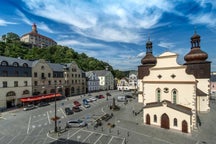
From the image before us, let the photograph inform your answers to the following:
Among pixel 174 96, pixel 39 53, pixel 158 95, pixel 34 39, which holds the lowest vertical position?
pixel 158 95

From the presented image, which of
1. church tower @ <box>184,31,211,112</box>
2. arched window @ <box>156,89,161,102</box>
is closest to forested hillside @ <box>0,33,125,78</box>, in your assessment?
arched window @ <box>156,89,161,102</box>

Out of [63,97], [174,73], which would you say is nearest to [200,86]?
[174,73]

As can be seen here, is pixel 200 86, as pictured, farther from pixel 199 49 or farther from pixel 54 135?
pixel 54 135

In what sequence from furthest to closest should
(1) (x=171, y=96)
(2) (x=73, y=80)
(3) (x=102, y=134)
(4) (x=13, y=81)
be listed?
(2) (x=73, y=80), (4) (x=13, y=81), (1) (x=171, y=96), (3) (x=102, y=134)

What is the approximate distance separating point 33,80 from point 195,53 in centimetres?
5025

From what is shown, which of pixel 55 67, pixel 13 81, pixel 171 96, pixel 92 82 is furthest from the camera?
pixel 92 82

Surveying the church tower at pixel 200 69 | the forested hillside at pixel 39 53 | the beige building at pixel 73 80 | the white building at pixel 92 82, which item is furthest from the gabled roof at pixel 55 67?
the church tower at pixel 200 69

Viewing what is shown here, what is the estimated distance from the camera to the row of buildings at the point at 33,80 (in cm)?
3938

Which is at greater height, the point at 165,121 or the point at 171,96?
the point at 171,96

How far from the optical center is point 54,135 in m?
22.0

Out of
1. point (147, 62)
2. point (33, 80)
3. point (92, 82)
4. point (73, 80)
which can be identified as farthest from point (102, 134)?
point (92, 82)

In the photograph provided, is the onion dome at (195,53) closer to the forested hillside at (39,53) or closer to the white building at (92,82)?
the white building at (92,82)

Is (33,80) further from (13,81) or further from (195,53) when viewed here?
(195,53)

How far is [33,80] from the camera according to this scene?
46719 mm
